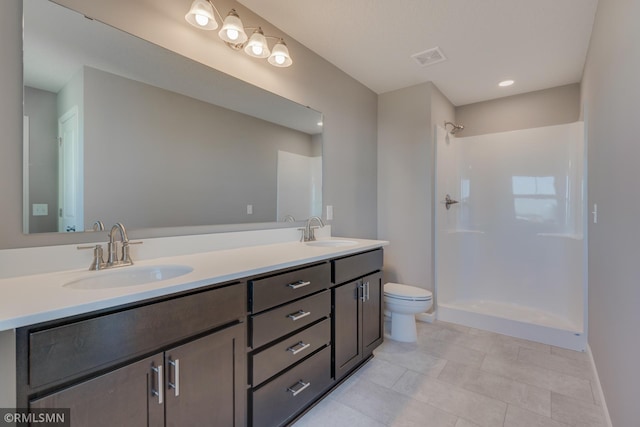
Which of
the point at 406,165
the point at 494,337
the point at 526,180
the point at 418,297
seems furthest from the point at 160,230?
the point at 526,180

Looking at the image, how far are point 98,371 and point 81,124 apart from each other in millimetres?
1021

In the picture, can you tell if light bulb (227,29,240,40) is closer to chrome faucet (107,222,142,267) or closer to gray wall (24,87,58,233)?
gray wall (24,87,58,233)

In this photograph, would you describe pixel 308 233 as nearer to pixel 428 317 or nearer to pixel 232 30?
pixel 232 30

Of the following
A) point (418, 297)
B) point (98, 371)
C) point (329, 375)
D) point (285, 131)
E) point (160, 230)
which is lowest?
point (329, 375)

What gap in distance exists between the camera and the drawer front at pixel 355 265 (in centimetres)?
175

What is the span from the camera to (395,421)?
1532 millimetres

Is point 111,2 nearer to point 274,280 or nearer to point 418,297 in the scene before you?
point 274,280

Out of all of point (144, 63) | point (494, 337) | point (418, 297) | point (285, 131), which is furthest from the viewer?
point (494, 337)

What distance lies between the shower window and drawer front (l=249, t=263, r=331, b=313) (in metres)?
2.64

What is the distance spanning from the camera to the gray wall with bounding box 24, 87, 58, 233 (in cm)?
→ 114

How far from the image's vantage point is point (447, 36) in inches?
84.0

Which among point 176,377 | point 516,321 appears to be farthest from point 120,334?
point 516,321

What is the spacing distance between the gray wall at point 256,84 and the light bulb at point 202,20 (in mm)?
140

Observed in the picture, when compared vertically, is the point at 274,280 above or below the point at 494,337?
above
